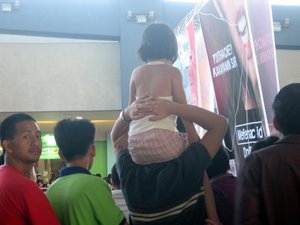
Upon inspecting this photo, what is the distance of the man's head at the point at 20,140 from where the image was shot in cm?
179

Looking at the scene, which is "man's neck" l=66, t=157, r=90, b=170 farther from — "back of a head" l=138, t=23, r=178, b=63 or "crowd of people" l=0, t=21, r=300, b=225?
"back of a head" l=138, t=23, r=178, b=63

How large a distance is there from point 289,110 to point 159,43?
0.63 m

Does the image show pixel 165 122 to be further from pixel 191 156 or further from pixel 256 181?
pixel 256 181

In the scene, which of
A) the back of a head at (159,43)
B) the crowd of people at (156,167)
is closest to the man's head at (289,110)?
the crowd of people at (156,167)

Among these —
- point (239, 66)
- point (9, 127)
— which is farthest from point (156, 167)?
point (239, 66)

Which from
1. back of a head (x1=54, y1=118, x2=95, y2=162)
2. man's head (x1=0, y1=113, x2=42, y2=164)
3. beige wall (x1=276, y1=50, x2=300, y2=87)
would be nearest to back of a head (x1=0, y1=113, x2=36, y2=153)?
man's head (x1=0, y1=113, x2=42, y2=164)

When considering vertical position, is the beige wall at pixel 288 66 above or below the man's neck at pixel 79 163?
above

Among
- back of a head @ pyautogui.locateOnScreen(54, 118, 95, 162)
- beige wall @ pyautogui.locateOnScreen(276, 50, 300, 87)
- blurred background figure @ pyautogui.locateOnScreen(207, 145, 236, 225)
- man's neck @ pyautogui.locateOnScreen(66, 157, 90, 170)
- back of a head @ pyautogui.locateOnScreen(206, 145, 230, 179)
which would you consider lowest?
blurred background figure @ pyautogui.locateOnScreen(207, 145, 236, 225)

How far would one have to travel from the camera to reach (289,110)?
149 centimetres

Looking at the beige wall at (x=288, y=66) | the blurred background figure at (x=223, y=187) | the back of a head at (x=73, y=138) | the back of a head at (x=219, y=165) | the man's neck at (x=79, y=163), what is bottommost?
the blurred background figure at (x=223, y=187)

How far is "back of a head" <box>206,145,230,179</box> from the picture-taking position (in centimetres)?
204

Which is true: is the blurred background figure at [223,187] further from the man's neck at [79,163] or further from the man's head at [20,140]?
the man's head at [20,140]

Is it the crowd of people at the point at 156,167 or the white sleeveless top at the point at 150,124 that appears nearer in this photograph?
the crowd of people at the point at 156,167

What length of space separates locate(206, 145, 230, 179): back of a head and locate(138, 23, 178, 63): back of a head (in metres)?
0.54
